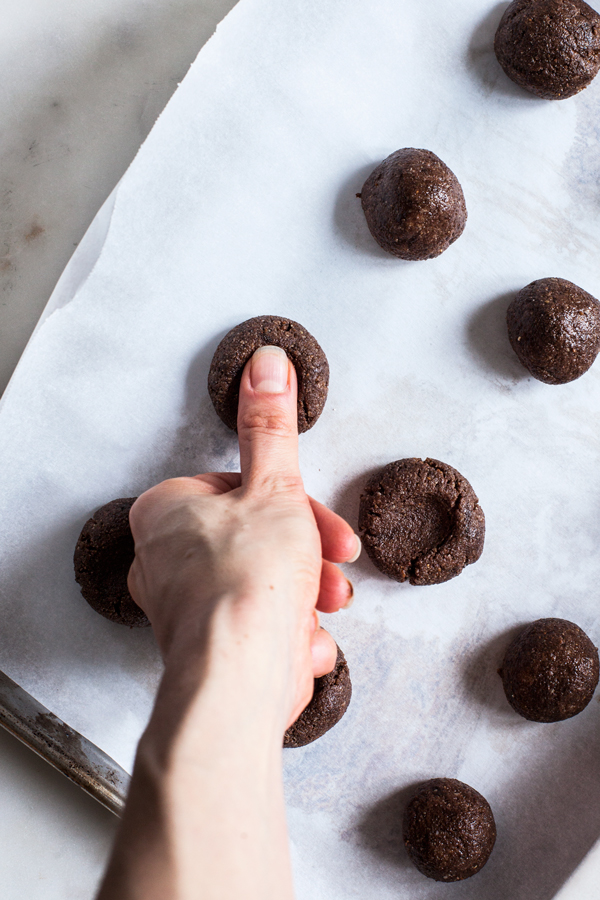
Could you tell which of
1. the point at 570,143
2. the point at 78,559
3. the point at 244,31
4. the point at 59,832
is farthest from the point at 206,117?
the point at 59,832

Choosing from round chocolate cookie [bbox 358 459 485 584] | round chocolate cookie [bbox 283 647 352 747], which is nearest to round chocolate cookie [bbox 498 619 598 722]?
round chocolate cookie [bbox 358 459 485 584]

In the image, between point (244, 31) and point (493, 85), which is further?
point (493, 85)

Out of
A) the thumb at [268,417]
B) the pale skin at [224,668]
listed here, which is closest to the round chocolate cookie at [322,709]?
the pale skin at [224,668]

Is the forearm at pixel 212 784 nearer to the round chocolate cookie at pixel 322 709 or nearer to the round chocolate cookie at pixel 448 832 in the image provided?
the round chocolate cookie at pixel 322 709

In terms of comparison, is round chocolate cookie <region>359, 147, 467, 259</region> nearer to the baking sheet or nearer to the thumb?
the baking sheet

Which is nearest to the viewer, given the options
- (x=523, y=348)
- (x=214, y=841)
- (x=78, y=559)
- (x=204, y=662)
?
(x=214, y=841)

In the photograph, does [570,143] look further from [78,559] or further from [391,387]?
[78,559]

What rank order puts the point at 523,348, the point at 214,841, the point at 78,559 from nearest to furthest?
the point at 214,841
the point at 78,559
the point at 523,348

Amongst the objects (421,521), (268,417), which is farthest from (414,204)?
(421,521)
